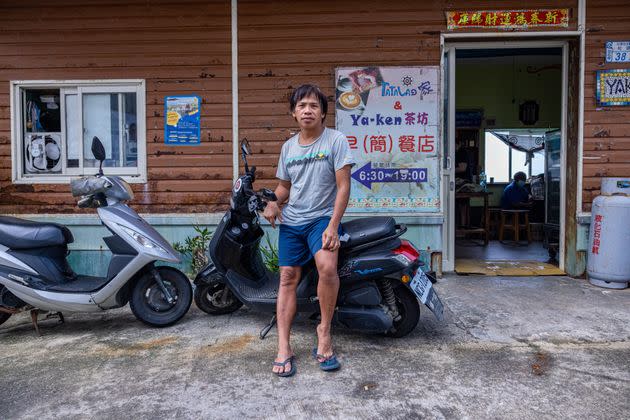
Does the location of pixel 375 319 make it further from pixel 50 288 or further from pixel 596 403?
pixel 50 288

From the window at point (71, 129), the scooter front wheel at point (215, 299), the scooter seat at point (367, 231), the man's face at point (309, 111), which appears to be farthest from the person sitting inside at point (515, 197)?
the man's face at point (309, 111)

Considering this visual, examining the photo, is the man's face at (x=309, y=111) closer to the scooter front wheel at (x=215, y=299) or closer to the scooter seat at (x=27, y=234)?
the scooter front wheel at (x=215, y=299)

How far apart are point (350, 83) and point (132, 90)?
2329 mm

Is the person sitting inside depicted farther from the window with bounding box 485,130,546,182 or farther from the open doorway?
the window with bounding box 485,130,546,182

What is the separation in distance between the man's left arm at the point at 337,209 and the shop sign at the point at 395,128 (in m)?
2.24

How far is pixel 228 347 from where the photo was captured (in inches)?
129

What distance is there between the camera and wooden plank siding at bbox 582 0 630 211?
496 centimetres

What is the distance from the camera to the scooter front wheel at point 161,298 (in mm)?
3635

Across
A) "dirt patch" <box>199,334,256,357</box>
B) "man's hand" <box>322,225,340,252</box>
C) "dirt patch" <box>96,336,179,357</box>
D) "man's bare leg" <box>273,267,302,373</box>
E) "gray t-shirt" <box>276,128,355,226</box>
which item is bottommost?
"dirt patch" <box>96,336,179,357</box>

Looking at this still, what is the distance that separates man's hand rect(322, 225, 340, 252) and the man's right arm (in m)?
0.40

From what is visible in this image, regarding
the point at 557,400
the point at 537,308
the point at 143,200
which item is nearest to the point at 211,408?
the point at 557,400

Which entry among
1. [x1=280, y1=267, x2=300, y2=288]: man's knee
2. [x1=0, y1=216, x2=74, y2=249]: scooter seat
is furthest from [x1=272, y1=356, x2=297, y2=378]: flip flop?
[x1=0, y1=216, x2=74, y2=249]: scooter seat

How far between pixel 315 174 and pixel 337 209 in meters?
0.27

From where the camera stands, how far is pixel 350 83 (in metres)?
5.07
